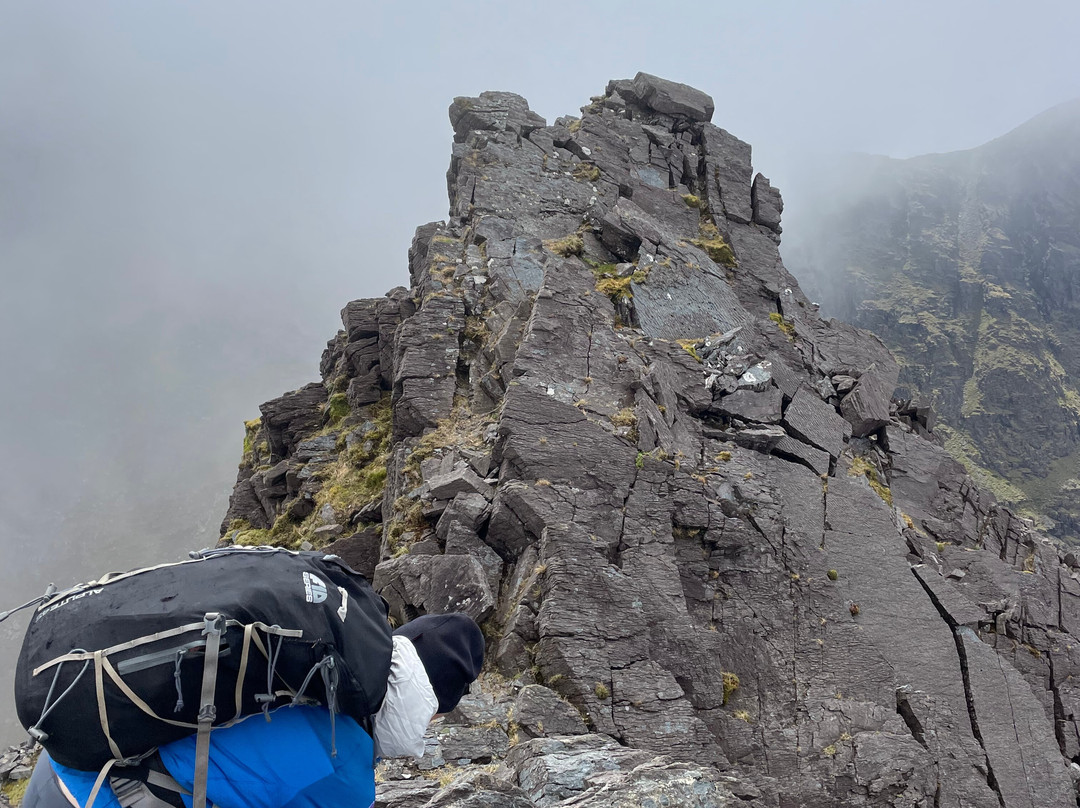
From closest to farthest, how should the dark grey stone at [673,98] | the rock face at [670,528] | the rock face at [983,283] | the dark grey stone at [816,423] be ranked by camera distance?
the rock face at [670,528] → the dark grey stone at [816,423] → the dark grey stone at [673,98] → the rock face at [983,283]

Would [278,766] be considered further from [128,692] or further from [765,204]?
[765,204]

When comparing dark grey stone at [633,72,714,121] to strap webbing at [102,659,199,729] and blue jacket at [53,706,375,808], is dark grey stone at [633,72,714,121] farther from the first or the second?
strap webbing at [102,659,199,729]

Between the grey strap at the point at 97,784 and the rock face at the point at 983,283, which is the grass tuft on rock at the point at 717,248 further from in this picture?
the rock face at the point at 983,283

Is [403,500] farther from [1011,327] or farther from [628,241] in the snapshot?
[1011,327]

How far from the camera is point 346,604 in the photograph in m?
4.10

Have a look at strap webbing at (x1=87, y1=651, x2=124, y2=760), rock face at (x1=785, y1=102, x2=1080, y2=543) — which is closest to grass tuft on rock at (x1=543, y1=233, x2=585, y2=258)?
strap webbing at (x1=87, y1=651, x2=124, y2=760)

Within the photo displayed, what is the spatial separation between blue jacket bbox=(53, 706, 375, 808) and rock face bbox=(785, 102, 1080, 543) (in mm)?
123417

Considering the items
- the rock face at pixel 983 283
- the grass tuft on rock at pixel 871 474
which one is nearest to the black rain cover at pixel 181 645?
the grass tuft on rock at pixel 871 474

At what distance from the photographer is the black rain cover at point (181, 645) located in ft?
11.3

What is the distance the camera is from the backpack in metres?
3.43

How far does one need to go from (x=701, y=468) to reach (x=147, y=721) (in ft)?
54.1

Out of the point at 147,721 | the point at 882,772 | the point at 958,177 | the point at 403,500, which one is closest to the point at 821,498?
the point at 882,772

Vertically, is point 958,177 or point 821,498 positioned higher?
point 958,177

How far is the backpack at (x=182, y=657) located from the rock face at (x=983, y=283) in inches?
4865
